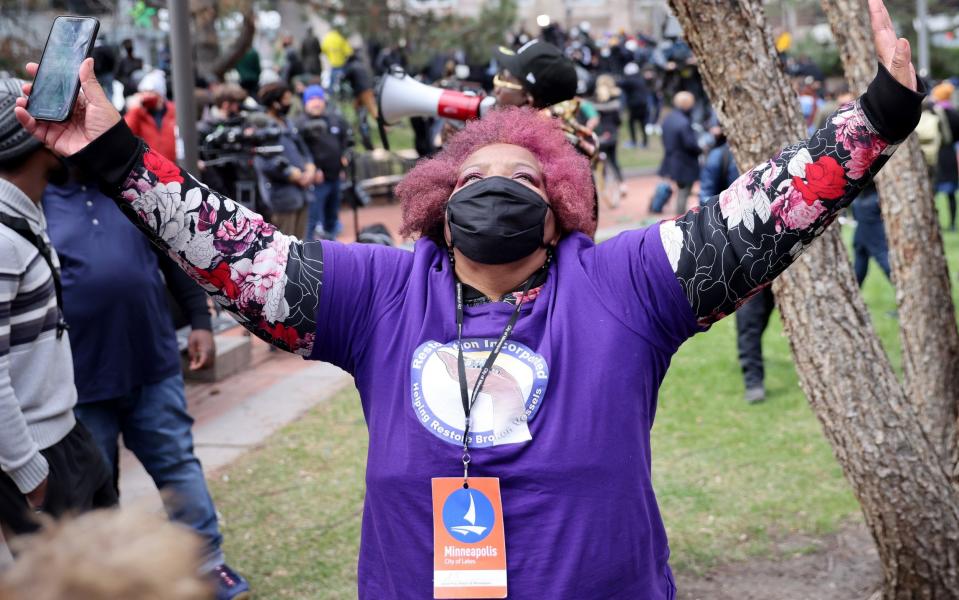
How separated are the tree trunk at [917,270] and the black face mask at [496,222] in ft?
9.05

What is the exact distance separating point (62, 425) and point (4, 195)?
680 mm

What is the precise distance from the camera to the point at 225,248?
220 cm

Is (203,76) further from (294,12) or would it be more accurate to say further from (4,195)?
(4,195)

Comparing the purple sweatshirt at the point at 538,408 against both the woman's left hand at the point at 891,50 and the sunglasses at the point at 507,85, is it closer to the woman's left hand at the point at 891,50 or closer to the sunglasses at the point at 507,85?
the woman's left hand at the point at 891,50

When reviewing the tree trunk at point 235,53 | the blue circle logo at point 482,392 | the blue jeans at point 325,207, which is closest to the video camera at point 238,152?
the blue jeans at point 325,207

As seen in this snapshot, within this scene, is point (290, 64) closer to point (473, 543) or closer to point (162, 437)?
point (162, 437)

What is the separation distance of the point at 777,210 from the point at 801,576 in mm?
2808

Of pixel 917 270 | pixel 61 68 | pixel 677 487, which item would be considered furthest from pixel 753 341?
pixel 61 68

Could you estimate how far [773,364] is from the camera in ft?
26.1

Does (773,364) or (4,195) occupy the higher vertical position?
(4,195)

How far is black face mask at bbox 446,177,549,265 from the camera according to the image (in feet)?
7.29

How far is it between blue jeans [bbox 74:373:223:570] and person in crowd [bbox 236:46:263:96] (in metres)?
14.3

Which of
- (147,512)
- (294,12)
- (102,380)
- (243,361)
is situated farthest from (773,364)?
(294,12)

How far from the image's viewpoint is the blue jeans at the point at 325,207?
10916 mm
